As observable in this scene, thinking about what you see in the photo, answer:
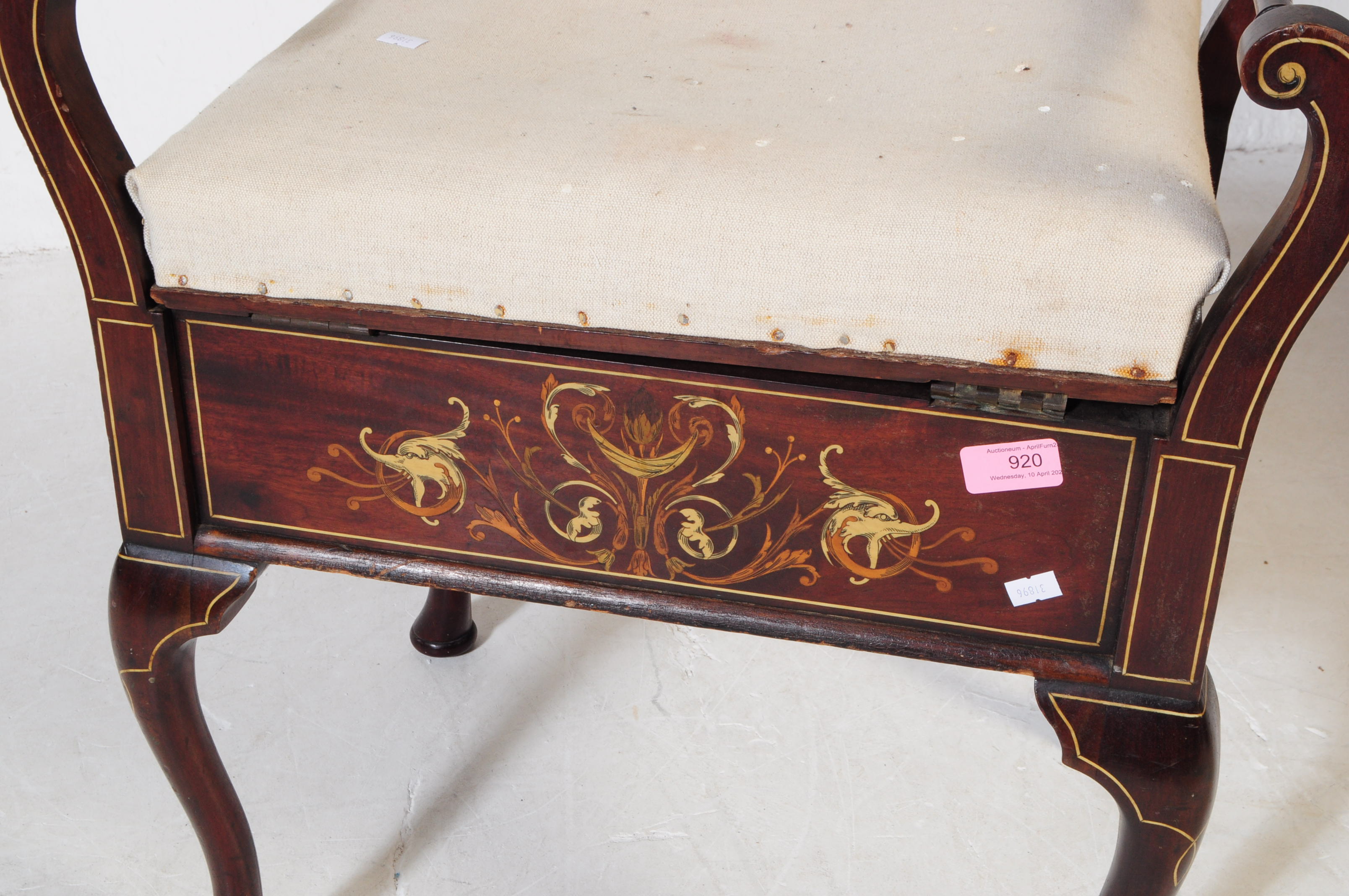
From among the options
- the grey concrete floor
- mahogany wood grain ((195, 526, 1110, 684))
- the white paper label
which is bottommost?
the grey concrete floor

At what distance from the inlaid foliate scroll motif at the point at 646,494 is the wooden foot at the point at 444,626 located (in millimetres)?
502

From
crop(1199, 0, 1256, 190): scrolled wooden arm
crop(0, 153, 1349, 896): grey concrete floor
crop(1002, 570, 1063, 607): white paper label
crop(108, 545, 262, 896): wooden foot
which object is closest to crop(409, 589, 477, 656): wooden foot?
crop(0, 153, 1349, 896): grey concrete floor

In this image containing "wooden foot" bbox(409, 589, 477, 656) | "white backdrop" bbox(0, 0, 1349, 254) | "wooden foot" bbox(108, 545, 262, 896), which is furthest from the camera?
"white backdrop" bbox(0, 0, 1349, 254)

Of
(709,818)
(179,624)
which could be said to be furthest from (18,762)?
(709,818)

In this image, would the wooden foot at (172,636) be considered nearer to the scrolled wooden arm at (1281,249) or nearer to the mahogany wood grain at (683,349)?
the mahogany wood grain at (683,349)

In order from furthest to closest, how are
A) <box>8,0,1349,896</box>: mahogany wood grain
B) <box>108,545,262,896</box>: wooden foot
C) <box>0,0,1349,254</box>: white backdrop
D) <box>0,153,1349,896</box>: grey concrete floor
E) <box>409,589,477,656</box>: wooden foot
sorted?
<box>0,0,1349,254</box>: white backdrop < <box>409,589,477,656</box>: wooden foot < <box>0,153,1349,896</box>: grey concrete floor < <box>108,545,262,896</box>: wooden foot < <box>8,0,1349,896</box>: mahogany wood grain

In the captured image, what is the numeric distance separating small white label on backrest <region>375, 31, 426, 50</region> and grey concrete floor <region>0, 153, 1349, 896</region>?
2.12ft

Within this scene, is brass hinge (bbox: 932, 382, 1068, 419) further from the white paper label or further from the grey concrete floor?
the grey concrete floor

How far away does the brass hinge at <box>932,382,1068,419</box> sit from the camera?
0.70 meters

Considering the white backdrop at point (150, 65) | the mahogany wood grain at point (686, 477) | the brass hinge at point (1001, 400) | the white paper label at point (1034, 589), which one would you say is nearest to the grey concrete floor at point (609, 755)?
the mahogany wood grain at point (686, 477)

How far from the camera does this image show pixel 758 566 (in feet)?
2.58

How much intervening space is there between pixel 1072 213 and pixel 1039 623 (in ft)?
0.78

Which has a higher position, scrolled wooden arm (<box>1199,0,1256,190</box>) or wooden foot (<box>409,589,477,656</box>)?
scrolled wooden arm (<box>1199,0,1256,190</box>)

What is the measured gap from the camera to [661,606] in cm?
81
